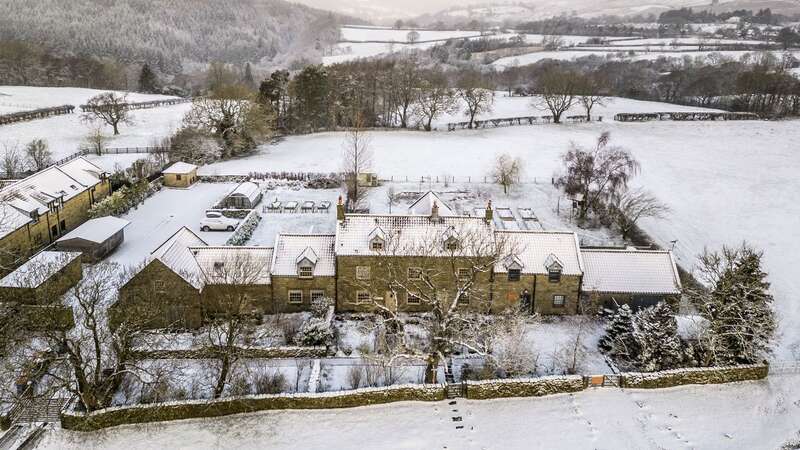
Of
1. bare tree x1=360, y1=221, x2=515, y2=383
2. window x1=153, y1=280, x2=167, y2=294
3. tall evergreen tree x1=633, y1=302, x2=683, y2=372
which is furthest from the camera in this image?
bare tree x1=360, y1=221, x2=515, y2=383

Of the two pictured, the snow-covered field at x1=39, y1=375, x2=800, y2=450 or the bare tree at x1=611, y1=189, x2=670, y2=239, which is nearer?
the snow-covered field at x1=39, y1=375, x2=800, y2=450

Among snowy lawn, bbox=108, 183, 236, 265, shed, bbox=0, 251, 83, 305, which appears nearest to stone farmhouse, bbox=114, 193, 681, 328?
shed, bbox=0, 251, 83, 305

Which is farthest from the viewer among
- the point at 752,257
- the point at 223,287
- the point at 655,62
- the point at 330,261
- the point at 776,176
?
the point at 655,62

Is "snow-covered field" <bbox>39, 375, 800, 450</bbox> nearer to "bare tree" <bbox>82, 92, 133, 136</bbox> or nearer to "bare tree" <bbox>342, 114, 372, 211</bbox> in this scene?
"bare tree" <bbox>342, 114, 372, 211</bbox>

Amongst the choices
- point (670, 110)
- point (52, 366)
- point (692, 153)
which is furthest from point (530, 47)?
point (52, 366)

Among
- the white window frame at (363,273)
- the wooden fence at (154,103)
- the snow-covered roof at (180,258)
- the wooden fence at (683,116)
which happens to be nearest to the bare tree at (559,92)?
the wooden fence at (683,116)

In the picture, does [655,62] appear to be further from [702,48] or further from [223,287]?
[223,287]
